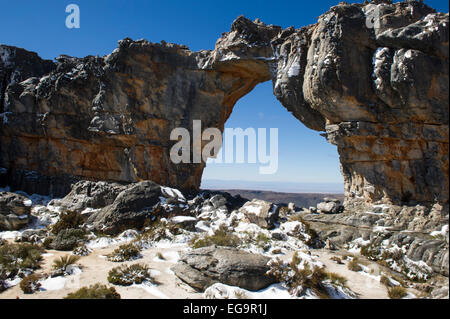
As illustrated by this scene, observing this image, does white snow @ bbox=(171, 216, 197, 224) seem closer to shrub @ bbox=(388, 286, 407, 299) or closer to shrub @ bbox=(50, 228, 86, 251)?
shrub @ bbox=(50, 228, 86, 251)

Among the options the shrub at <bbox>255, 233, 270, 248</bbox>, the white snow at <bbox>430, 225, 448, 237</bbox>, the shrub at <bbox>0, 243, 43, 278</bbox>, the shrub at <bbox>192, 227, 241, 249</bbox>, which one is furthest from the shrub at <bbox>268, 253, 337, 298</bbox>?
the shrub at <bbox>0, 243, 43, 278</bbox>

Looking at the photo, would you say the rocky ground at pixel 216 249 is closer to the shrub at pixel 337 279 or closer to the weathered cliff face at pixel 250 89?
the shrub at pixel 337 279

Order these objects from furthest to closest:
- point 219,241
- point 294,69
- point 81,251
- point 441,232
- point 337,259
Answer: point 294,69 < point 219,241 < point 81,251 < point 337,259 < point 441,232

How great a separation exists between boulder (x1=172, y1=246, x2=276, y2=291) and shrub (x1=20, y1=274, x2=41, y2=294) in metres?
3.89

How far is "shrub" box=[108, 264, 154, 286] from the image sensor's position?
27.6 feet

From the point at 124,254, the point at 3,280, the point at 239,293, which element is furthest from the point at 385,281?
the point at 3,280

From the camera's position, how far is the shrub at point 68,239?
39.2 ft

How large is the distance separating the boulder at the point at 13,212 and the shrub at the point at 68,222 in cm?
229

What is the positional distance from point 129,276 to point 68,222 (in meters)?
7.60

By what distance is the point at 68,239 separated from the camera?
40.3 feet

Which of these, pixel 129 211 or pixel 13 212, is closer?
pixel 129 211

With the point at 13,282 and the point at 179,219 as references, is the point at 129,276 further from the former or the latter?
the point at 179,219

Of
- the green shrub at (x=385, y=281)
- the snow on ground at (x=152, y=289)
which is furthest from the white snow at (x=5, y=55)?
the green shrub at (x=385, y=281)
